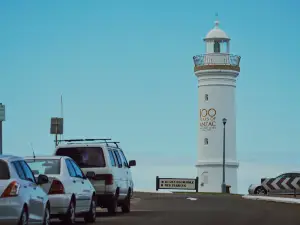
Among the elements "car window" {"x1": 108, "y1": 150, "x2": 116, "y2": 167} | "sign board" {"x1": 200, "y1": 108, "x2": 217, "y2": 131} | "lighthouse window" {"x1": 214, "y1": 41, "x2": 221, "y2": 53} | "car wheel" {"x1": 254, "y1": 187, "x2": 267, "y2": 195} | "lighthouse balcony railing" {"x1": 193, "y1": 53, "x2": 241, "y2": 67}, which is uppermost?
"lighthouse window" {"x1": 214, "y1": 41, "x2": 221, "y2": 53}

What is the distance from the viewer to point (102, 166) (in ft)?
87.8

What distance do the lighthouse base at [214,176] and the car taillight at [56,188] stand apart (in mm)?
60466

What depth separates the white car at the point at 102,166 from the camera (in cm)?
2669

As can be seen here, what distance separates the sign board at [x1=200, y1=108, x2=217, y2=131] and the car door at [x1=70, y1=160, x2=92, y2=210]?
197ft

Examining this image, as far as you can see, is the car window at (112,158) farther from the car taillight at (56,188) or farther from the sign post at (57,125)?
the sign post at (57,125)

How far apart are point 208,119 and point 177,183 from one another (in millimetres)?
9389

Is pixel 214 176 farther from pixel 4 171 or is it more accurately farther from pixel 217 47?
pixel 4 171

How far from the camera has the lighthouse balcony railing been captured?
85188 millimetres

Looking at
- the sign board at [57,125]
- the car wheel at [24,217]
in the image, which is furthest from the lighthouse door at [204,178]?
the car wheel at [24,217]

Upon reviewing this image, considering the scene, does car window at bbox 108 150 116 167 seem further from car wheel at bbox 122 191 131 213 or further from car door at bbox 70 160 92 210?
car door at bbox 70 160 92 210

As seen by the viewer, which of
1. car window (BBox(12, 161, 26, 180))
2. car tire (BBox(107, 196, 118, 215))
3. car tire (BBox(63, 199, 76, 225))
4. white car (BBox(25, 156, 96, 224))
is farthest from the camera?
car tire (BBox(107, 196, 118, 215))

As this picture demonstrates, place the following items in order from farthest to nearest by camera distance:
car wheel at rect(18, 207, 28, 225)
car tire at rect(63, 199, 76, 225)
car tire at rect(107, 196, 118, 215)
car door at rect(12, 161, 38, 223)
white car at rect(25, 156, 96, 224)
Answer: car tire at rect(107, 196, 118, 215), car tire at rect(63, 199, 76, 225), white car at rect(25, 156, 96, 224), car door at rect(12, 161, 38, 223), car wheel at rect(18, 207, 28, 225)

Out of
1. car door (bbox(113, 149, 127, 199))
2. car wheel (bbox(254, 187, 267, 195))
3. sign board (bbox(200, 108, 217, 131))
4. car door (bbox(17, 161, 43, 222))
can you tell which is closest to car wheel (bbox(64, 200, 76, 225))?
car door (bbox(17, 161, 43, 222))

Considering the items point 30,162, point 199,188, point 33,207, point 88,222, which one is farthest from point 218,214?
point 199,188
